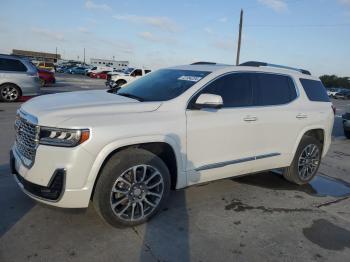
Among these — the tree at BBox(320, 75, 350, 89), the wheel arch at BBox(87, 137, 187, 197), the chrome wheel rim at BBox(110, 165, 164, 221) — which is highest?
the tree at BBox(320, 75, 350, 89)

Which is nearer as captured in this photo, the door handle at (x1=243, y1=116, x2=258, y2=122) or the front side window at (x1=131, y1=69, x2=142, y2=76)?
the door handle at (x1=243, y1=116, x2=258, y2=122)

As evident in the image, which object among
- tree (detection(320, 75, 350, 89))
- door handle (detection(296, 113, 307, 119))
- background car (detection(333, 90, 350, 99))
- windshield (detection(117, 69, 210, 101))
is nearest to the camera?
windshield (detection(117, 69, 210, 101))

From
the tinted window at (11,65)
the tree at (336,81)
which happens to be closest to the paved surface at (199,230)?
the tinted window at (11,65)

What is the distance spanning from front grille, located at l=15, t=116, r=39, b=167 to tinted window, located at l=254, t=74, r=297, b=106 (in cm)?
281

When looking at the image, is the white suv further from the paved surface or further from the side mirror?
the paved surface

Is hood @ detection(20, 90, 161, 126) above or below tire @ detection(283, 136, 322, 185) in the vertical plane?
above

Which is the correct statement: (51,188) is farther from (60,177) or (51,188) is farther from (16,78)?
(16,78)

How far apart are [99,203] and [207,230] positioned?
1.21 m

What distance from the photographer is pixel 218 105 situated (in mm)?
3828

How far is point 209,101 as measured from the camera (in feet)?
12.5

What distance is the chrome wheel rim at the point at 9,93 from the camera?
12969 mm

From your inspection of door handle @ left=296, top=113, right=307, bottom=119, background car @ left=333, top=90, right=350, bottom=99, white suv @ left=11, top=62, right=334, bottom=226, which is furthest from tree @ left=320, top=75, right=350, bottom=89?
white suv @ left=11, top=62, right=334, bottom=226

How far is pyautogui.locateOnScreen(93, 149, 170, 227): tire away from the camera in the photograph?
338cm

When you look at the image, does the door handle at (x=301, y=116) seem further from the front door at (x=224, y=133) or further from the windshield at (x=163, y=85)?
the windshield at (x=163, y=85)
